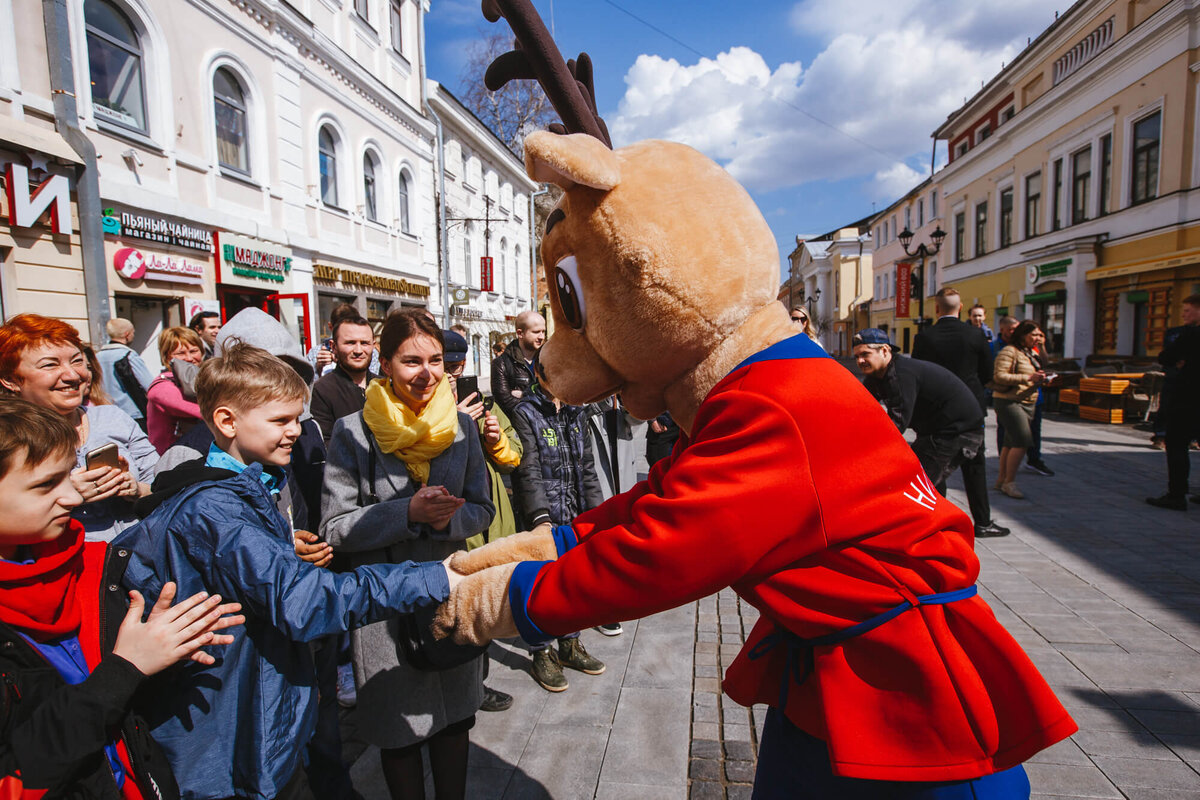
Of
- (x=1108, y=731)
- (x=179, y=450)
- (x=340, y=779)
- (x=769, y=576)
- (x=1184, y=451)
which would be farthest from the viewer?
(x=1184, y=451)

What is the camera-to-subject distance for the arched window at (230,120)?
32.7 ft

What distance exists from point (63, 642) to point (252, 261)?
10.3 meters

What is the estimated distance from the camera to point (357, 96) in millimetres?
13977

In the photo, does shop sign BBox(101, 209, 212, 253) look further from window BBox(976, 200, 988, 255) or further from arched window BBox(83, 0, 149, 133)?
window BBox(976, 200, 988, 255)

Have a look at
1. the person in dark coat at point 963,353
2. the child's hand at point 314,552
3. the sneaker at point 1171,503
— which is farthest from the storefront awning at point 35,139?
the sneaker at point 1171,503

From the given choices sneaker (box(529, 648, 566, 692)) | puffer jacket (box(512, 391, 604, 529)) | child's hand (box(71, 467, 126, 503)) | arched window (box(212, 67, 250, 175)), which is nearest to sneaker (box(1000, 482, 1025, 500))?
puffer jacket (box(512, 391, 604, 529))

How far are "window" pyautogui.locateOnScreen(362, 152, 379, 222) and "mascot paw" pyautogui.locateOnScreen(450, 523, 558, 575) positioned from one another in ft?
48.4

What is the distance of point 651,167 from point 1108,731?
3.20 m

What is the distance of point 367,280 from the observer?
48.0 feet

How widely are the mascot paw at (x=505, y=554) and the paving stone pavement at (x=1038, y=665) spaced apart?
159cm

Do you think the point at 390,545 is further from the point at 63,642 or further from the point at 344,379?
the point at 344,379

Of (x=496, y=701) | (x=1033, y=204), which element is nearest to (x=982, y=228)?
(x=1033, y=204)

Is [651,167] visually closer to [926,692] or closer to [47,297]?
[926,692]

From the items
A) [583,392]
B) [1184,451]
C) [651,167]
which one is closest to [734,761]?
[583,392]
